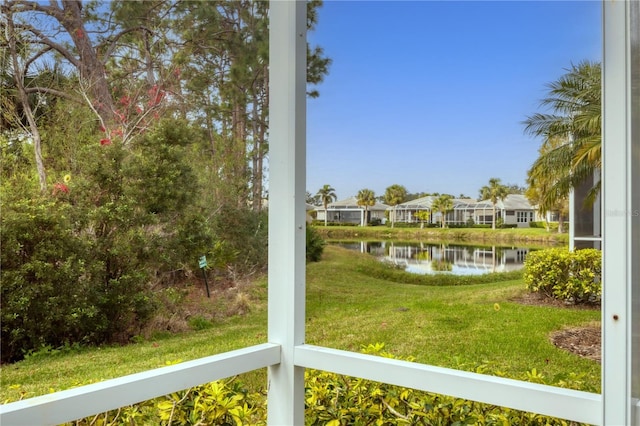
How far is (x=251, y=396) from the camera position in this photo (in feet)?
6.21

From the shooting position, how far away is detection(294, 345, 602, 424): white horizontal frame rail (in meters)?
1.17

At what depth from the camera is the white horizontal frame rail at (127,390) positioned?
1.10 m

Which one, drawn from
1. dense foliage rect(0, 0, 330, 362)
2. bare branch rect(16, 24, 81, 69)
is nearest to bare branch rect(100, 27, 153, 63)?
dense foliage rect(0, 0, 330, 362)

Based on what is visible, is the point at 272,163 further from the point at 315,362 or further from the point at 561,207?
the point at 561,207

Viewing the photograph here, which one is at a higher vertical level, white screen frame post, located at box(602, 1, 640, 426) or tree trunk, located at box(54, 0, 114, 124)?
tree trunk, located at box(54, 0, 114, 124)

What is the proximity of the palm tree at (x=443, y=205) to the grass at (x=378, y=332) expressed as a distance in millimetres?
303

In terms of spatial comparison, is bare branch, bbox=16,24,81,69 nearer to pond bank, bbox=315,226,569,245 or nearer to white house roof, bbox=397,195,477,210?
pond bank, bbox=315,226,569,245

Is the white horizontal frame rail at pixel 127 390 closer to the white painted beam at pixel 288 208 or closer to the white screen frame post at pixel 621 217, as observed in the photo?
the white painted beam at pixel 288 208

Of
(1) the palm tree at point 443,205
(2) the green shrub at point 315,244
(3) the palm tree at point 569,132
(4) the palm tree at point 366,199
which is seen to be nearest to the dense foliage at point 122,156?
(2) the green shrub at point 315,244

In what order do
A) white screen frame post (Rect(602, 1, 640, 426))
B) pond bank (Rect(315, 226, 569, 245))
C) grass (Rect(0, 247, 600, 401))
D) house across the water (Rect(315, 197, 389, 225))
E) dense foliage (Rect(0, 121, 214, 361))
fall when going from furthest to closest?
house across the water (Rect(315, 197, 389, 225)) → pond bank (Rect(315, 226, 569, 245)) → grass (Rect(0, 247, 600, 401)) → dense foliage (Rect(0, 121, 214, 361)) → white screen frame post (Rect(602, 1, 640, 426))

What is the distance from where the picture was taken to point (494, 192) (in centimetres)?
199

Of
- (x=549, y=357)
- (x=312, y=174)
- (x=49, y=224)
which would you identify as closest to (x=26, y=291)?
(x=49, y=224)

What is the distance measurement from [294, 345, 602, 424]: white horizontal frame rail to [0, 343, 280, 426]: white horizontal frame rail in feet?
0.61

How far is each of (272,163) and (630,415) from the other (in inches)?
48.7
